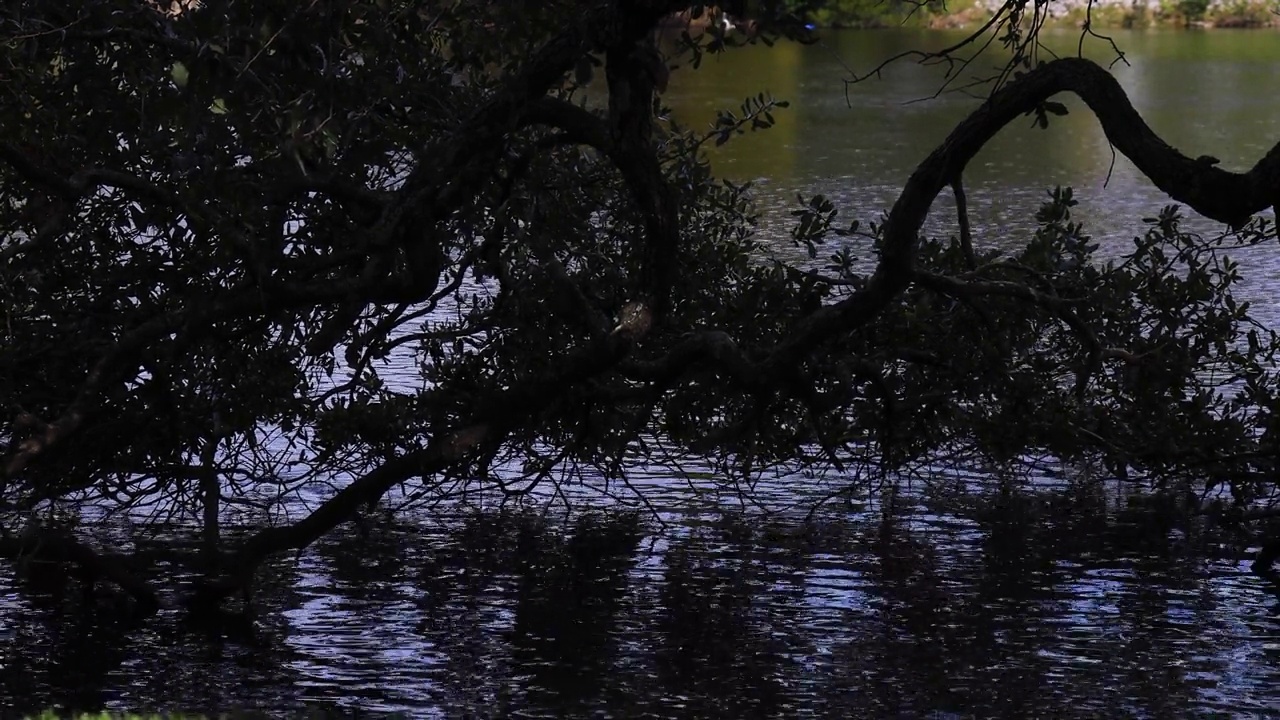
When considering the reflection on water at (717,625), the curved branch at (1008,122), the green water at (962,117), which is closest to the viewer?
the curved branch at (1008,122)

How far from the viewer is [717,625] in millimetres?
10688

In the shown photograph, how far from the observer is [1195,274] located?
38.1 ft

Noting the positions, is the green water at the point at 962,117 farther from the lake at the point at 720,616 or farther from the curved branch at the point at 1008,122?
the curved branch at the point at 1008,122

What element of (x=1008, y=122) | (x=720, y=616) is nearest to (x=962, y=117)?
(x=720, y=616)

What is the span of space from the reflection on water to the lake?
22mm

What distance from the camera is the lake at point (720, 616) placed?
9516mm

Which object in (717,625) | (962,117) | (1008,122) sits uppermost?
(962,117)

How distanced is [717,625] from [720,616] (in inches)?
6.6

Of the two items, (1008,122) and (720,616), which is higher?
(1008,122)

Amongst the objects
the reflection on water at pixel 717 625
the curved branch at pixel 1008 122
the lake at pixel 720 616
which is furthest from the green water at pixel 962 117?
the curved branch at pixel 1008 122

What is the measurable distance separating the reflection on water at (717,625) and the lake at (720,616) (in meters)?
0.02

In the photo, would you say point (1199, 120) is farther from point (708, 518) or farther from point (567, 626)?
point (567, 626)

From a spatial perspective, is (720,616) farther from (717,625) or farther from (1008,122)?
(1008,122)

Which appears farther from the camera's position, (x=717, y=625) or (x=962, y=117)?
(x=962, y=117)
